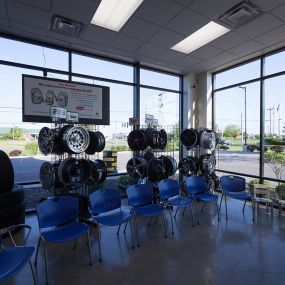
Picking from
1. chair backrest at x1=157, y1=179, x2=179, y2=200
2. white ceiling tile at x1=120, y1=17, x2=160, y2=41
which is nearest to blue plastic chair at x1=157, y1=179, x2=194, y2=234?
chair backrest at x1=157, y1=179, x2=179, y2=200

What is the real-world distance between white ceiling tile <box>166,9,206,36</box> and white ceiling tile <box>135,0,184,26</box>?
11cm

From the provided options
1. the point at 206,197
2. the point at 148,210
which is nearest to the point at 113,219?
the point at 148,210

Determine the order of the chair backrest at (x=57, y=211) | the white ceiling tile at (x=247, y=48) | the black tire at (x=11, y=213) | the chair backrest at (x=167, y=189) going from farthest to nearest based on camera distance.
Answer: the white ceiling tile at (x=247, y=48), the chair backrest at (x=167, y=189), the black tire at (x=11, y=213), the chair backrest at (x=57, y=211)

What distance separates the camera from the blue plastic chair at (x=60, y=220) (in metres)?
2.40

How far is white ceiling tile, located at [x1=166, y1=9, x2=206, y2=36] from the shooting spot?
3.32m

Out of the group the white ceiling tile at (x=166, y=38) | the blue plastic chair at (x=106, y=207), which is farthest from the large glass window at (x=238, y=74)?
the blue plastic chair at (x=106, y=207)

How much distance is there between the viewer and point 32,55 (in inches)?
164

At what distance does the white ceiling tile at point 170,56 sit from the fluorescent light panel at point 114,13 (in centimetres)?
137

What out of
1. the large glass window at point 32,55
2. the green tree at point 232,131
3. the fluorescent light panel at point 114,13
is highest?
the fluorescent light panel at point 114,13

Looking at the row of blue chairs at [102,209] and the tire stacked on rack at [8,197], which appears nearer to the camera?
the row of blue chairs at [102,209]

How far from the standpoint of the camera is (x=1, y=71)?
155 inches

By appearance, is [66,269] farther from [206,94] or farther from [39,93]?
[206,94]

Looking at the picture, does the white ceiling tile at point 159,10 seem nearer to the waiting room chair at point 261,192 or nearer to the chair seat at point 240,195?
the chair seat at point 240,195

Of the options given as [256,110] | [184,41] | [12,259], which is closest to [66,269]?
[12,259]
